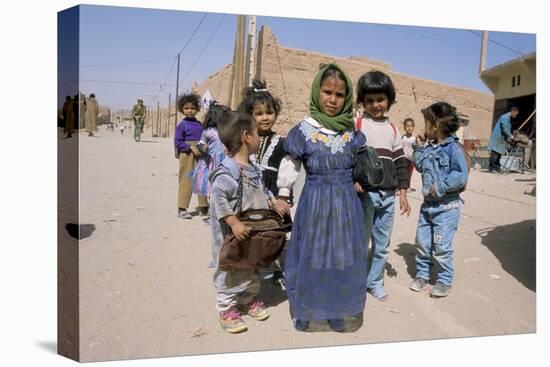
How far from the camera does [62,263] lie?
7.83ft

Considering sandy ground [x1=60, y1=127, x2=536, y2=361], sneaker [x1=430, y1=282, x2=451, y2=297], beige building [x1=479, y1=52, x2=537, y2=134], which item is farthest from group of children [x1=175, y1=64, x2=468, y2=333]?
beige building [x1=479, y1=52, x2=537, y2=134]

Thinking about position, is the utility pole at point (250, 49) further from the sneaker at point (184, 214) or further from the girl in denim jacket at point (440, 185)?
the sneaker at point (184, 214)

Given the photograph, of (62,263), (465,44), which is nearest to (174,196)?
(62,263)

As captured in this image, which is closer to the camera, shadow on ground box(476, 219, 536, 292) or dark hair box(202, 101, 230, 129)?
shadow on ground box(476, 219, 536, 292)

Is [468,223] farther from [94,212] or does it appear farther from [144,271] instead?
[94,212]

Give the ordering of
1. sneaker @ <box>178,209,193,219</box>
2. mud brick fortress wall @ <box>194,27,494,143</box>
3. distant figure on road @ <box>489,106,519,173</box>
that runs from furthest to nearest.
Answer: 1. sneaker @ <box>178,209,193,219</box>
2. mud brick fortress wall @ <box>194,27,494,143</box>
3. distant figure on road @ <box>489,106,519,173</box>

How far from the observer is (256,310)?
8.60 ft

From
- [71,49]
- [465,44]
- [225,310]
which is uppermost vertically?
[465,44]

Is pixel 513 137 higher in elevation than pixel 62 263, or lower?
higher

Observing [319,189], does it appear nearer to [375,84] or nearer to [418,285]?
[375,84]

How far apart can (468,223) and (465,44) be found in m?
1.73

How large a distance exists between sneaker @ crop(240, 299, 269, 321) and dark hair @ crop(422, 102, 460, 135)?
5.55 feet

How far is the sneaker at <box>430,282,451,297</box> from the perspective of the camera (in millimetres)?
3041

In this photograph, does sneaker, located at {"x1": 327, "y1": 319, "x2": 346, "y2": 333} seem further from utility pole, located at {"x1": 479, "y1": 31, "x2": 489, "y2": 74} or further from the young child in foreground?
utility pole, located at {"x1": 479, "y1": 31, "x2": 489, "y2": 74}
